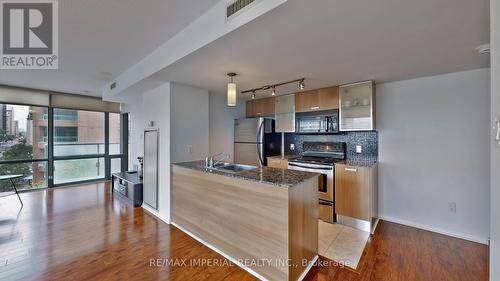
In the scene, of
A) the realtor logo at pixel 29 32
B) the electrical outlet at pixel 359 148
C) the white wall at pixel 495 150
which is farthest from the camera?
the electrical outlet at pixel 359 148

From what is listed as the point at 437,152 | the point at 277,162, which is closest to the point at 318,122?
the point at 277,162

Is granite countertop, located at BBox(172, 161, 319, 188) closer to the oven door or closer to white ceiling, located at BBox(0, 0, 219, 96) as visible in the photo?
the oven door

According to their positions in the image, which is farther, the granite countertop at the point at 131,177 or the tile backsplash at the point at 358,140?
the granite countertop at the point at 131,177

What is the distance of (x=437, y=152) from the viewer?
9.59 feet

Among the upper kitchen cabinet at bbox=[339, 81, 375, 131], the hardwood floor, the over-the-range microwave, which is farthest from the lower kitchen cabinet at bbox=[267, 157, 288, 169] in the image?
the hardwood floor

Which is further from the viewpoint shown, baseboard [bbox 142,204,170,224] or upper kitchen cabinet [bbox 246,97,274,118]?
upper kitchen cabinet [bbox 246,97,274,118]

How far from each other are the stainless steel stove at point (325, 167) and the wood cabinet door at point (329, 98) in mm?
748

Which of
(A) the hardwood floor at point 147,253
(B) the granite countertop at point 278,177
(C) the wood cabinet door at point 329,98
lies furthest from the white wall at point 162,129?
(C) the wood cabinet door at point 329,98

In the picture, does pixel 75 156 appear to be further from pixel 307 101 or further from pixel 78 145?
pixel 307 101

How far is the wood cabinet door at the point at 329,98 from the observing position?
3480mm

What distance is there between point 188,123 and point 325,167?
247 centimetres

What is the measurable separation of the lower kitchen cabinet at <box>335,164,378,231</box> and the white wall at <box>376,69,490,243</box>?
0.49m

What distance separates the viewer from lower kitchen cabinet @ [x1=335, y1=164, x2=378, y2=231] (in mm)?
2895

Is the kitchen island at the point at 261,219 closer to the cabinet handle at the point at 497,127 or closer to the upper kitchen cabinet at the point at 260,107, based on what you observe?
the cabinet handle at the point at 497,127
